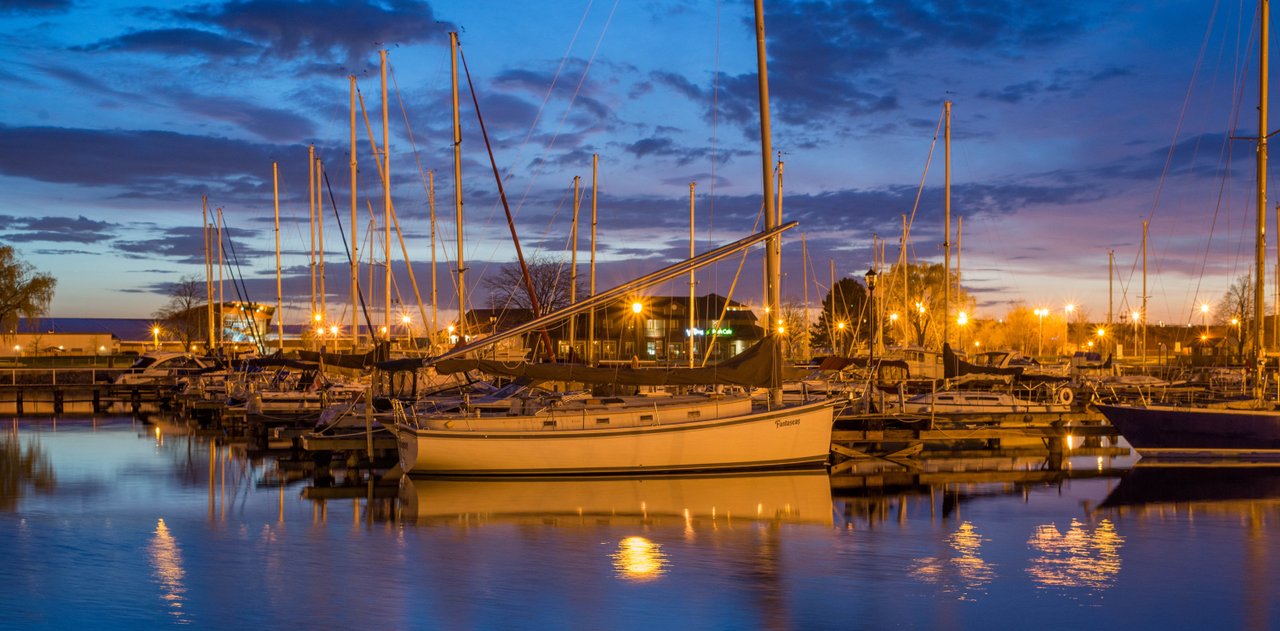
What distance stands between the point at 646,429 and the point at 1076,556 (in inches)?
448

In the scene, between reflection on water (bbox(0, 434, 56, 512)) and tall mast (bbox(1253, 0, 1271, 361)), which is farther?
tall mast (bbox(1253, 0, 1271, 361))

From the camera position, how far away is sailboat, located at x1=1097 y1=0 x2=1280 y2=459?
3095 centimetres

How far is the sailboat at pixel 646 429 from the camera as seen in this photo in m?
27.2

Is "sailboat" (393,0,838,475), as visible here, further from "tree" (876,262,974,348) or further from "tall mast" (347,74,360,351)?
"tree" (876,262,974,348)

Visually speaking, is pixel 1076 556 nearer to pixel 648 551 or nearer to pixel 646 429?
pixel 648 551

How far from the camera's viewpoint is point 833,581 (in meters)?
16.6

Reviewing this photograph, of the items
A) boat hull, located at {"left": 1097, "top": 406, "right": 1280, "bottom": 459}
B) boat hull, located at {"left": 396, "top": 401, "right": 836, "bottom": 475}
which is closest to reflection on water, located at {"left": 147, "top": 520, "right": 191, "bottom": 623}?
boat hull, located at {"left": 396, "top": 401, "right": 836, "bottom": 475}

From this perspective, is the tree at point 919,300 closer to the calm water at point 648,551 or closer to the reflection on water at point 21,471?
the calm water at point 648,551

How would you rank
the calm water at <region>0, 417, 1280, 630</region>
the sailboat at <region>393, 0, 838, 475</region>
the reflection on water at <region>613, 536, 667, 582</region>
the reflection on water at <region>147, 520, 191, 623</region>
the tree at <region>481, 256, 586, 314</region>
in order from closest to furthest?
the calm water at <region>0, 417, 1280, 630</region> → the reflection on water at <region>147, 520, 191, 623</region> → the reflection on water at <region>613, 536, 667, 582</region> → the sailboat at <region>393, 0, 838, 475</region> → the tree at <region>481, 256, 586, 314</region>

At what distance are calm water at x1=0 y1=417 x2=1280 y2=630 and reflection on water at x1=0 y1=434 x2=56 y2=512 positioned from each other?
8.0 inches

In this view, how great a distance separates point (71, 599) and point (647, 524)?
10.3 metres

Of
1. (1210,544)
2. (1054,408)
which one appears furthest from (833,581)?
(1054,408)

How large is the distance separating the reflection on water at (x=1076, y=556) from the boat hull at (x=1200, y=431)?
10882 millimetres

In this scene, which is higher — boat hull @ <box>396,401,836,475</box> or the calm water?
boat hull @ <box>396,401,836,475</box>
